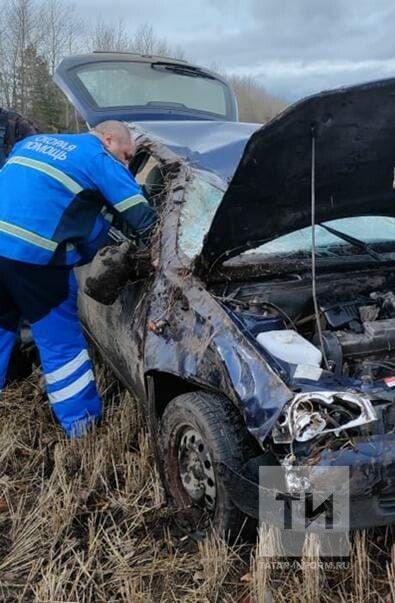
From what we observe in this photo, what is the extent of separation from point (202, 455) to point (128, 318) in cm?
85

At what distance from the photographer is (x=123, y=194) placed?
3193 mm

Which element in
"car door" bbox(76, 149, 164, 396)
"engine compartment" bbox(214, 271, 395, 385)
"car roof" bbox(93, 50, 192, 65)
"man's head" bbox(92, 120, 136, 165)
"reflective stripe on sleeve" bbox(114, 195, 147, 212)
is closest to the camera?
"engine compartment" bbox(214, 271, 395, 385)

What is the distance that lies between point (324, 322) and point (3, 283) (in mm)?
1667

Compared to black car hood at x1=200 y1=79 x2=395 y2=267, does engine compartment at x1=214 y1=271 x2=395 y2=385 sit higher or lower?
lower

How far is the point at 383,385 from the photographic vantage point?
7.86 ft

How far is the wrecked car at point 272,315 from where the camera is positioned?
223cm

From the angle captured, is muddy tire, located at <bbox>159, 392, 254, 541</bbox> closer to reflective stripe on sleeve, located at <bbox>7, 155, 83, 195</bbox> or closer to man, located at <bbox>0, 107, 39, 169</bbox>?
reflective stripe on sleeve, located at <bbox>7, 155, 83, 195</bbox>

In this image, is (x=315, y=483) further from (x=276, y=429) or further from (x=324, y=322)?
(x=324, y=322)

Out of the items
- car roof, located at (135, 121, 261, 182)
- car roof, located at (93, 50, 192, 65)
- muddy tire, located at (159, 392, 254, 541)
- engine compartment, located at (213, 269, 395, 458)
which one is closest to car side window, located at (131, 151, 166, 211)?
car roof, located at (135, 121, 261, 182)

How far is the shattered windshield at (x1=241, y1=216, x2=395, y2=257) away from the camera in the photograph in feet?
→ 10.3

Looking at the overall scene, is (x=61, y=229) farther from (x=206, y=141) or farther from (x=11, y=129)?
(x=11, y=129)

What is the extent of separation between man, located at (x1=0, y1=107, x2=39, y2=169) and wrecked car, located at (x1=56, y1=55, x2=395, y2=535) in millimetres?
2188

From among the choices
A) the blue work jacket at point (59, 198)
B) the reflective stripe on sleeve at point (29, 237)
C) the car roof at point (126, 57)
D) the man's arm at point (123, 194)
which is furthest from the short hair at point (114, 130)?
the car roof at point (126, 57)

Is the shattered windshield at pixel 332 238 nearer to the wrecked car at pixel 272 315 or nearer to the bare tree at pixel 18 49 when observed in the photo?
the wrecked car at pixel 272 315
